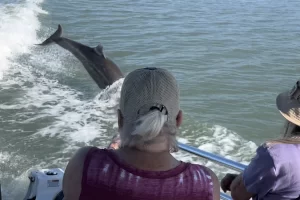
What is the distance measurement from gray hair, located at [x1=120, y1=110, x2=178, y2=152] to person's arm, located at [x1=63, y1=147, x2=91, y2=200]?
0.61 feet

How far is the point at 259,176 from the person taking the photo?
2553 millimetres

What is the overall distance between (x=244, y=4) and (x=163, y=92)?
61.2ft

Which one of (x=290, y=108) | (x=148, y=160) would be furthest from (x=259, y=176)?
(x=148, y=160)

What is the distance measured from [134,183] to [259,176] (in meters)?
0.83

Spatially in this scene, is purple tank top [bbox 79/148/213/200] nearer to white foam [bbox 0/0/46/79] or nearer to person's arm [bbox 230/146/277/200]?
person's arm [bbox 230/146/277/200]

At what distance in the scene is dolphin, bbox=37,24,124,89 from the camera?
10.4 meters

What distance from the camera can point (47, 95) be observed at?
31.7 feet

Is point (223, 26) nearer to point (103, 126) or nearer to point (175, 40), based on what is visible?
point (175, 40)

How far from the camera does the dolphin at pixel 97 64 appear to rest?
1039cm

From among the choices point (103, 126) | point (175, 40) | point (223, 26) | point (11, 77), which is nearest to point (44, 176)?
point (103, 126)

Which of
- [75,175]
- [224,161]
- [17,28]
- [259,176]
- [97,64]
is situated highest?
[75,175]

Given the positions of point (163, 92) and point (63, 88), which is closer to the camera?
point (163, 92)

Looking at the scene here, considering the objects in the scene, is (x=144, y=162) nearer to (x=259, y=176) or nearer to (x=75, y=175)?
(x=75, y=175)

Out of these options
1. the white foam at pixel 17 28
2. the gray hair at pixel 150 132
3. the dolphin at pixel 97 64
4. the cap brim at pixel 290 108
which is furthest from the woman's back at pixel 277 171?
the white foam at pixel 17 28
